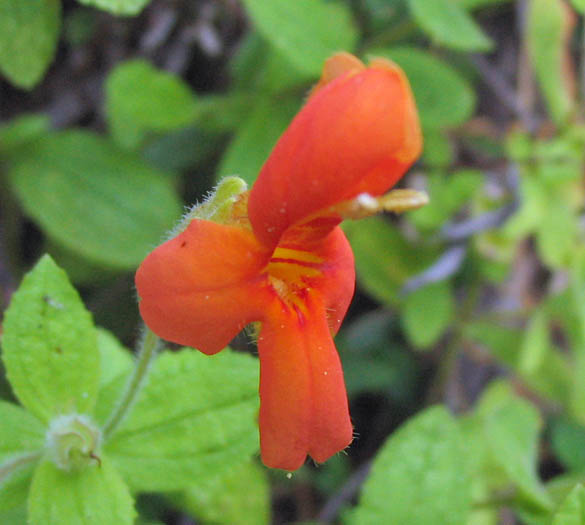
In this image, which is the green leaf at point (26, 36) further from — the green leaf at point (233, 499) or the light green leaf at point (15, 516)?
the green leaf at point (233, 499)

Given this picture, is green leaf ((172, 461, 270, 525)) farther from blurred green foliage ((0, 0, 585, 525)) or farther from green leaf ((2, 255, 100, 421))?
green leaf ((2, 255, 100, 421))

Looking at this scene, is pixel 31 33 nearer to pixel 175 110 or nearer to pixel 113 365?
pixel 175 110

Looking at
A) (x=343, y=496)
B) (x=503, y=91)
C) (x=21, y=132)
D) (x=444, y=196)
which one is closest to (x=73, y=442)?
(x=21, y=132)

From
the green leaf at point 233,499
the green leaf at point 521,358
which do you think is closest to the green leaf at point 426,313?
the green leaf at point 521,358

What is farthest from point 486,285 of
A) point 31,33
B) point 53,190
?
point 31,33

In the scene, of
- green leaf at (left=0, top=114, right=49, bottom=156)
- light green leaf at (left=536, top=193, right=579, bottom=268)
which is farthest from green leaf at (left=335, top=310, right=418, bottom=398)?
green leaf at (left=0, top=114, right=49, bottom=156)

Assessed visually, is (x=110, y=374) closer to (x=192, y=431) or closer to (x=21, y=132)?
(x=192, y=431)

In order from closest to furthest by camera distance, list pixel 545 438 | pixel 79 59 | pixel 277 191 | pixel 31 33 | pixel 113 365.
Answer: pixel 277 191
pixel 31 33
pixel 113 365
pixel 79 59
pixel 545 438
